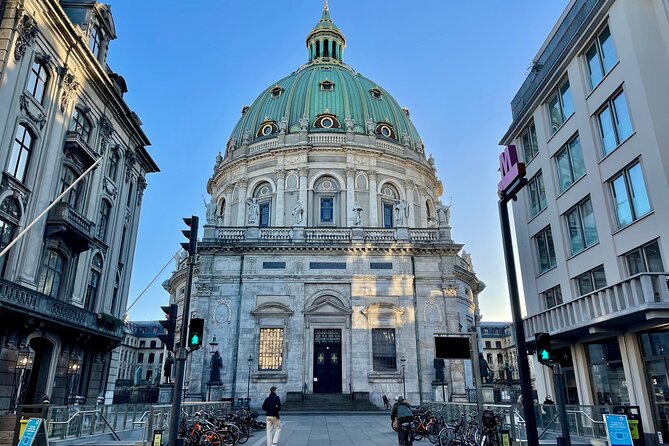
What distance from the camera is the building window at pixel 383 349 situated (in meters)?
35.8

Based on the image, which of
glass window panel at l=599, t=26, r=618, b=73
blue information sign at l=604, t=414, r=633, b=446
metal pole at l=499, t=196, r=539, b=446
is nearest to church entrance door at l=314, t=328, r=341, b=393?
blue information sign at l=604, t=414, r=633, b=446

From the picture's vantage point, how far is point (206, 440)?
45.5 ft

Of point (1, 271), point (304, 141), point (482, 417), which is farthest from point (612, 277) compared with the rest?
point (304, 141)

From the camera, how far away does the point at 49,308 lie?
21.3 meters

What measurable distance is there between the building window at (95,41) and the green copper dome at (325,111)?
21.7 metres

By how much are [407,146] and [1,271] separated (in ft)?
126

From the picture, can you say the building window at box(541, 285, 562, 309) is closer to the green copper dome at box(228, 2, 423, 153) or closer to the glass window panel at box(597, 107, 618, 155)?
the glass window panel at box(597, 107, 618, 155)

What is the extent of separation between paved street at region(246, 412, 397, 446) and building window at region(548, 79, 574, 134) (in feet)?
50.5

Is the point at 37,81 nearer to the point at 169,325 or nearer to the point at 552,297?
the point at 169,325

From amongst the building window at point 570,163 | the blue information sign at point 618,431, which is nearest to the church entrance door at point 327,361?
the building window at point 570,163

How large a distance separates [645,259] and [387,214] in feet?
102

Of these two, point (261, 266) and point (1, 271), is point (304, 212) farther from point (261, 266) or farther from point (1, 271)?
point (1, 271)

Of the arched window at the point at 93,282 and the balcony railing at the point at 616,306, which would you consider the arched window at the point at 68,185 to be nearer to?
the arched window at the point at 93,282

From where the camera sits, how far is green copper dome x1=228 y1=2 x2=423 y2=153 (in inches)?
1943
